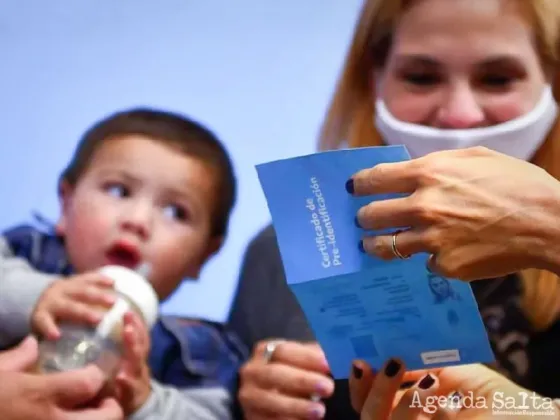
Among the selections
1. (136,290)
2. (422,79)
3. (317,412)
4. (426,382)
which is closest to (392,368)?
(426,382)

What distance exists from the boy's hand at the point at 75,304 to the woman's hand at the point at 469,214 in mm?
A: 298

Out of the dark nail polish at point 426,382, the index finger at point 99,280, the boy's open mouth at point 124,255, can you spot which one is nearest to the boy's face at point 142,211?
the boy's open mouth at point 124,255

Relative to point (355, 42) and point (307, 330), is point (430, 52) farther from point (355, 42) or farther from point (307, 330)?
point (307, 330)

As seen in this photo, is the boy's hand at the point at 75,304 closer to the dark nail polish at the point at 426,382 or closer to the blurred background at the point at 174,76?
the blurred background at the point at 174,76

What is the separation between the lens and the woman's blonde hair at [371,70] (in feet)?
2.60

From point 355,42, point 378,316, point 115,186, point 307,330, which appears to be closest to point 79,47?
point 115,186

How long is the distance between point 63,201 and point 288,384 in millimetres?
382

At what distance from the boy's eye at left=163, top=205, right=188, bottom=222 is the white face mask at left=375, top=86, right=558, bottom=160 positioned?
261 millimetres

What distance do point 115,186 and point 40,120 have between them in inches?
7.3

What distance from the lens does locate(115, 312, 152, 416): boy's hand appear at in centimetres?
68

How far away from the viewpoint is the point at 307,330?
799 mm

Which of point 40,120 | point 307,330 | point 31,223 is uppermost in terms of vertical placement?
point 40,120

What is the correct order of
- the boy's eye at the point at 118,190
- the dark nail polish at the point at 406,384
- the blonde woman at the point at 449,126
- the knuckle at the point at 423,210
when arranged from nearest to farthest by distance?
the knuckle at the point at 423,210 < the dark nail polish at the point at 406,384 < the blonde woman at the point at 449,126 < the boy's eye at the point at 118,190

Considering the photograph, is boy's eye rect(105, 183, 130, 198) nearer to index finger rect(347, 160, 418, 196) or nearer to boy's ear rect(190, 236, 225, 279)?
boy's ear rect(190, 236, 225, 279)
